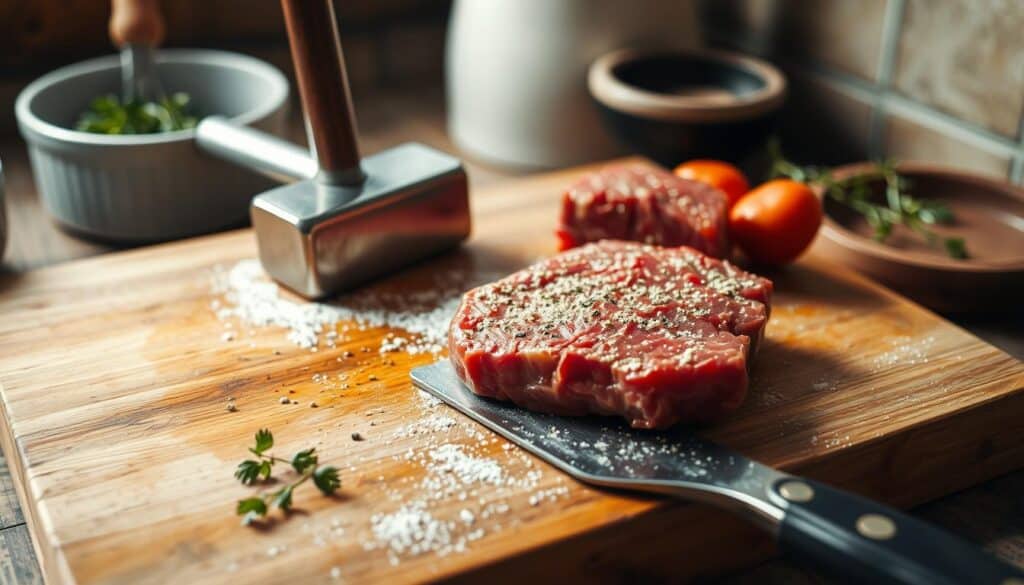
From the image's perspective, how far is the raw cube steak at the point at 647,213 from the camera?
1.28 metres

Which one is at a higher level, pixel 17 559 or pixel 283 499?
pixel 283 499

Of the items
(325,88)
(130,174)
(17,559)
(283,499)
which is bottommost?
(17,559)

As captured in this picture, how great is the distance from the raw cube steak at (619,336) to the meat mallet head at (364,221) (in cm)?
22

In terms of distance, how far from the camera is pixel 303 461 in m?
0.95

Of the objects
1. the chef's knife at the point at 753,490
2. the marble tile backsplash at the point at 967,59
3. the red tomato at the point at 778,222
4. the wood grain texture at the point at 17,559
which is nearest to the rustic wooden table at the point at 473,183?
the wood grain texture at the point at 17,559

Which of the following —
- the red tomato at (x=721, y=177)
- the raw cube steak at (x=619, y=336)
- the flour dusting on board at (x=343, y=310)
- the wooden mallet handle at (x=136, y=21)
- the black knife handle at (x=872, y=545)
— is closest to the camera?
the black knife handle at (x=872, y=545)

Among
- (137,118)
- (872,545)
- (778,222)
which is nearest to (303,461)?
(872,545)

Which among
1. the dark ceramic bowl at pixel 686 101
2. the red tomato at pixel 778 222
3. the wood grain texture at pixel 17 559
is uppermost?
the dark ceramic bowl at pixel 686 101

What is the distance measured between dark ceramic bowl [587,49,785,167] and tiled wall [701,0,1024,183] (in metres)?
0.17

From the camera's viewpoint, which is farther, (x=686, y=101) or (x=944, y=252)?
(x=686, y=101)

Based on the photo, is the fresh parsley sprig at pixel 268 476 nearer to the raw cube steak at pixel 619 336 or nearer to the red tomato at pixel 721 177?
the raw cube steak at pixel 619 336

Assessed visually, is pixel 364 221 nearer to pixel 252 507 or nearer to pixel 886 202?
pixel 252 507

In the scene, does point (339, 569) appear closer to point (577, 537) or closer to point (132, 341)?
point (577, 537)

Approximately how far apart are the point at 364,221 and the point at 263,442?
0.39m
